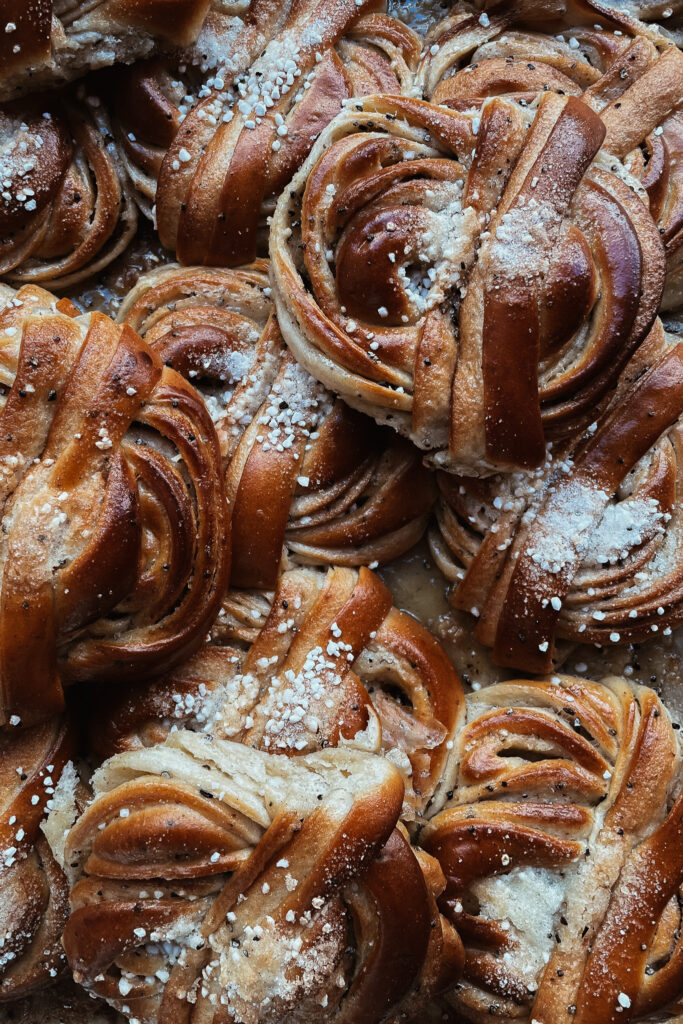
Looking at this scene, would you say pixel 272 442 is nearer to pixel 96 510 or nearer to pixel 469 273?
pixel 96 510

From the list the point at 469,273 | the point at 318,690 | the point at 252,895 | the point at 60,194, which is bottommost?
the point at 252,895

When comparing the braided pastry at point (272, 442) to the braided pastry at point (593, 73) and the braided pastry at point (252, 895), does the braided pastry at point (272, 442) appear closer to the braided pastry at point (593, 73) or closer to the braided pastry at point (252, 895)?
the braided pastry at point (252, 895)

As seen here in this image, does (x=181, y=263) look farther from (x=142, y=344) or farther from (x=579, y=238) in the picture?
(x=579, y=238)

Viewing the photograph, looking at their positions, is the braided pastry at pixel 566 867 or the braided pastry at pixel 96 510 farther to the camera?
the braided pastry at pixel 566 867

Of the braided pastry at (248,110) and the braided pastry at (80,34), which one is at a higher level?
the braided pastry at (80,34)

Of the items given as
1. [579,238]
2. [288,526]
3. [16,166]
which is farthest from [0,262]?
[579,238]

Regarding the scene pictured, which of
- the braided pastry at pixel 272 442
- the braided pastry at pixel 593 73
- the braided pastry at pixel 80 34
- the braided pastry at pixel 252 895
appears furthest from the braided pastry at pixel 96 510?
the braided pastry at pixel 593 73

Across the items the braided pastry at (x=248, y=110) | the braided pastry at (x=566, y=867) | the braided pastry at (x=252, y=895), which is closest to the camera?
the braided pastry at (x=252, y=895)

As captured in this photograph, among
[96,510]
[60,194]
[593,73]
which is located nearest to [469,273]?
[593,73]
